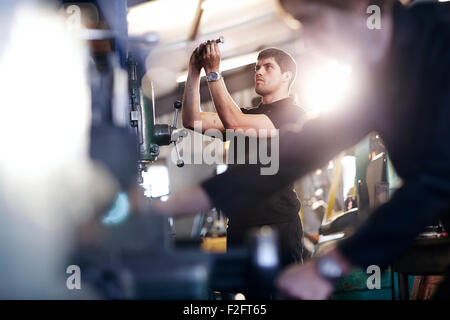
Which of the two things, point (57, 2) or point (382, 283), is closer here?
point (57, 2)

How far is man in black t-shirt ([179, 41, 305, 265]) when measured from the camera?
6.03 feet

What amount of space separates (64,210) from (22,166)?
0.11 metres

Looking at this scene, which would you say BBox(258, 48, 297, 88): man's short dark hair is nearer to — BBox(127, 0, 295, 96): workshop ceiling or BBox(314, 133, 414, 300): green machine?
BBox(314, 133, 414, 300): green machine

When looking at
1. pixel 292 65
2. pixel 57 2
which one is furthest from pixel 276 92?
pixel 57 2

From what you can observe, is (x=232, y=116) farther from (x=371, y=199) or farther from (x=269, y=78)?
(x=371, y=199)

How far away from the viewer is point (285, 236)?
72.9 inches

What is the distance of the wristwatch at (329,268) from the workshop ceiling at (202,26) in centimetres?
282

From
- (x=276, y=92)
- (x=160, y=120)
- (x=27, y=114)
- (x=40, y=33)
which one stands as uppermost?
(x=160, y=120)

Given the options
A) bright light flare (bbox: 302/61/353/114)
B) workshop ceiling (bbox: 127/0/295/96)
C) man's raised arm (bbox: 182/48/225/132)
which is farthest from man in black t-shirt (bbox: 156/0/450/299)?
workshop ceiling (bbox: 127/0/295/96)

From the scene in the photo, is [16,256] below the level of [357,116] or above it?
below

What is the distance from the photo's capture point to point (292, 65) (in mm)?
2176

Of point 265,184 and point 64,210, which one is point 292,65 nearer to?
point 265,184
